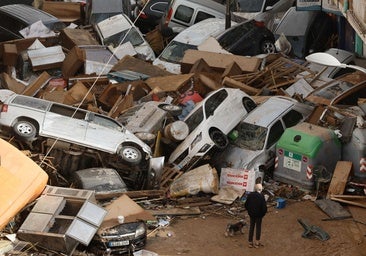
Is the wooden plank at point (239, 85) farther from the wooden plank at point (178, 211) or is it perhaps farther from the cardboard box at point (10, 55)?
the cardboard box at point (10, 55)

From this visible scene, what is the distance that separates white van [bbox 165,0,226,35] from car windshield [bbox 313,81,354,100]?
8.59 meters

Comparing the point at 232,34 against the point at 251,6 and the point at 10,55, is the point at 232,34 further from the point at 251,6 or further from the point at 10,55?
the point at 10,55

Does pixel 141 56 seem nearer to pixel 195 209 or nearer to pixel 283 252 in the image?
pixel 195 209

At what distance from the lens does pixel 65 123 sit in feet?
64.6

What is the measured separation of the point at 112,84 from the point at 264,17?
31.2ft

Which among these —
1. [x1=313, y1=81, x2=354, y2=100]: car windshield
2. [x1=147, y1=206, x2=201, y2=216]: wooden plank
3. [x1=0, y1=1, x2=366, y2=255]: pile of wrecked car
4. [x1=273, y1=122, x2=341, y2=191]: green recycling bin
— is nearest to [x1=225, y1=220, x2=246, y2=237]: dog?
[x1=147, y1=206, x2=201, y2=216]: wooden plank

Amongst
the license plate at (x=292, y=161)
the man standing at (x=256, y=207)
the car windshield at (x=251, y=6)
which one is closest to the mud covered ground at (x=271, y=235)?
the man standing at (x=256, y=207)

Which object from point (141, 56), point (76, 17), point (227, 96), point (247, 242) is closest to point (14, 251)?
point (247, 242)

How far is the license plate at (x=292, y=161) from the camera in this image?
19553mm

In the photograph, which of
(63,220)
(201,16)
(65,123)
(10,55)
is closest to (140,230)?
(63,220)

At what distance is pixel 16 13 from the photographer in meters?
29.5

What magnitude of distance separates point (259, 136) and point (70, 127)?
166 inches

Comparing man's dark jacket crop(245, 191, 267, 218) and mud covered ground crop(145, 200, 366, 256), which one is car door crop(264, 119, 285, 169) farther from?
man's dark jacket crop(245, 191, 267, 218)

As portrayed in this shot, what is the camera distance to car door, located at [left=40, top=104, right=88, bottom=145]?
19391 millimetres
